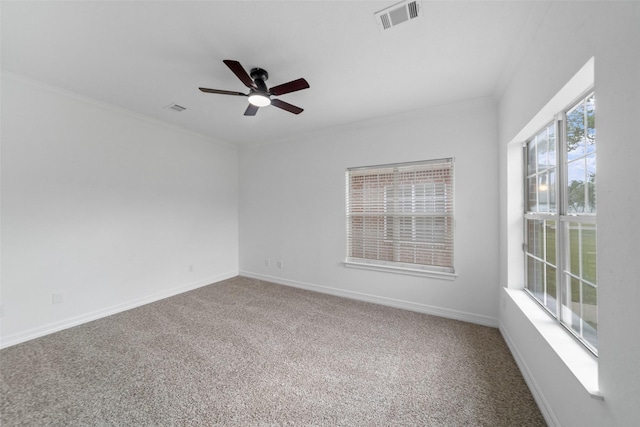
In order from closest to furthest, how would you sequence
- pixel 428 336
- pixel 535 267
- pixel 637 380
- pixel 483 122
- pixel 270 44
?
pixel 637 380, pixel 270 44, pixel 535 267, pixel 428 336, pixel 483 122

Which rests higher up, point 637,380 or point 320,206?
point 320,206

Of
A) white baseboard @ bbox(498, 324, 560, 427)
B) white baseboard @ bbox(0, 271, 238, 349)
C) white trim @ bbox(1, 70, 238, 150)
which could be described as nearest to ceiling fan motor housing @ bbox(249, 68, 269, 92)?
white trim @ bbox(1, 70, 238, 150)

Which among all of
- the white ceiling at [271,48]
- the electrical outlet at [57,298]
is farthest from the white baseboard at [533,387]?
the electrical outlet at [57,298]

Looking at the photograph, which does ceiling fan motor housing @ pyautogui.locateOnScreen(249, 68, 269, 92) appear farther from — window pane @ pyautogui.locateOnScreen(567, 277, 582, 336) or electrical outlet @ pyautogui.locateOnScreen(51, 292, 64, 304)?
electrical outlet @ pyautogui.locateOnScreen(51, 292, 64, 304)

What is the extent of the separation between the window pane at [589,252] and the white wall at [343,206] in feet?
4.61

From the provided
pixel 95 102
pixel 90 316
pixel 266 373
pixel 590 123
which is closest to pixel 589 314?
pixel 590 123

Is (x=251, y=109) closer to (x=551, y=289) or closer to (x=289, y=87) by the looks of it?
(x=289, y=87)

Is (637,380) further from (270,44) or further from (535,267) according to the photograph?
(270,44)

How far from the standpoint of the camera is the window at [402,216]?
10.2ft

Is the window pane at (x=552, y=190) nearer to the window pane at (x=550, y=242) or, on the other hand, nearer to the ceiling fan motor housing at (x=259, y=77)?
the window pane at (x=550, y=242)

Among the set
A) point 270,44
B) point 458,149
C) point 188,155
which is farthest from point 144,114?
point 458,149

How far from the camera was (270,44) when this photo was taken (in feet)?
6.36

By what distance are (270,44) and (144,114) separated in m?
2.53

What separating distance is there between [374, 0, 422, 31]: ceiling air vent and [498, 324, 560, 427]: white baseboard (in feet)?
8.79
